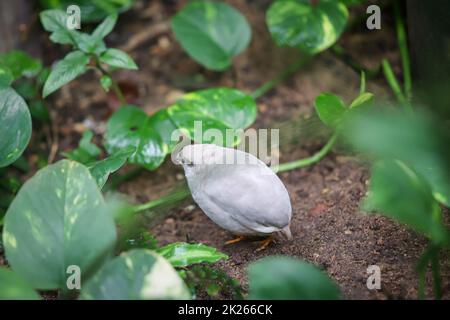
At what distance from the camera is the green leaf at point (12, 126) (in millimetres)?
2072

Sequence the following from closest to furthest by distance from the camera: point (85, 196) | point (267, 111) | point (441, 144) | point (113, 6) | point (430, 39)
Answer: point (441, 144) < point (85, 196) < point (430, 39) < point (267, 111) < point (113, 6)

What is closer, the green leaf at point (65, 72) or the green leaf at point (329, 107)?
the green leaf at point (329, 107)

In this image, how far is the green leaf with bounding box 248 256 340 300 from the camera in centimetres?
145

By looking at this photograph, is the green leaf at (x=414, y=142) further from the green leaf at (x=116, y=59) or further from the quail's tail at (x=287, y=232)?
the green leaf at (x=116, y=59)

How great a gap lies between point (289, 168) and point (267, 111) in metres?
0.52

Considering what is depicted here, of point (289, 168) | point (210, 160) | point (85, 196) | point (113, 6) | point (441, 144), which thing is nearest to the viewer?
point (441, 144)

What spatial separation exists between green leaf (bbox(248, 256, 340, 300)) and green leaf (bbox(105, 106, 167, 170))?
954 mm

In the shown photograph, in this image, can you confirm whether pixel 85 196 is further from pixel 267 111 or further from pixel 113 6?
pixel 113 6

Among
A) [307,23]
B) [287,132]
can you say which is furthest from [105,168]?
[307,23]

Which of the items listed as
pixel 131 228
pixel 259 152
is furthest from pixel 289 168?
pixel 131 228

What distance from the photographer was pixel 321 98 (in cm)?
200

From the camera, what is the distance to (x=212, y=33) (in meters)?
2.76

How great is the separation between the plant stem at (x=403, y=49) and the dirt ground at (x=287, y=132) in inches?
5.0

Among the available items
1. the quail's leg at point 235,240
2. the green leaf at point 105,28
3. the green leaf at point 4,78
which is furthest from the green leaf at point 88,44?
the quail's leg at point 235,240
